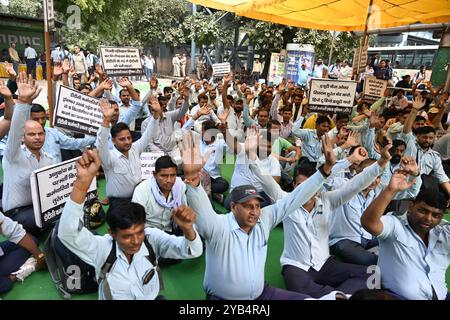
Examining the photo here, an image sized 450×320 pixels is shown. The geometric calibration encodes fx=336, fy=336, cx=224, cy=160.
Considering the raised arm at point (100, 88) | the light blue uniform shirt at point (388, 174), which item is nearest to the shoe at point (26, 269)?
the raised arm at point (100, 88)

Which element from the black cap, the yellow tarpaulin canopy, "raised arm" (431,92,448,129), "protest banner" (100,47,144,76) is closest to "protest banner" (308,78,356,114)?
the yellow tarpaulin canopy

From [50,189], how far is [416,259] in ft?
10.1

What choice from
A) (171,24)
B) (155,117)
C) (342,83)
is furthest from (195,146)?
(171,24)

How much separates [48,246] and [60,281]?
0.32m

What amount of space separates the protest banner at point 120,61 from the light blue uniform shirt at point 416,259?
4.59 meters

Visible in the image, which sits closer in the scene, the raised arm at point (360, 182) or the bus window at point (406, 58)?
the raised arm at point (360, 182)

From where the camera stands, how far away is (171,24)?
970 inches

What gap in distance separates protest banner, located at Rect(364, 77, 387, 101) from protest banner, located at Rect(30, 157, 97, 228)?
5440 millimetres

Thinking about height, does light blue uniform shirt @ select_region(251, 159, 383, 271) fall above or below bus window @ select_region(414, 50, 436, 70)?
below

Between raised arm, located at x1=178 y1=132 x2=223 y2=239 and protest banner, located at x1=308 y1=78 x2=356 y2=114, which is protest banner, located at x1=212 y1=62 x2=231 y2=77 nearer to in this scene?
protest banner, located at x1=308 y1=78 x2=356 y2=114

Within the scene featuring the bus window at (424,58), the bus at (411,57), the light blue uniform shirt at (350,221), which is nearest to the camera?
the light blue uniform shirt at (350,221)

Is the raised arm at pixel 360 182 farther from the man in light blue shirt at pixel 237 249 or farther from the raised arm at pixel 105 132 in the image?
the raised arm at pixel 105 132

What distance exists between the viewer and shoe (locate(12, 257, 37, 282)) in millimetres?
2918

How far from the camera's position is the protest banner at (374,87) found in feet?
20.8
